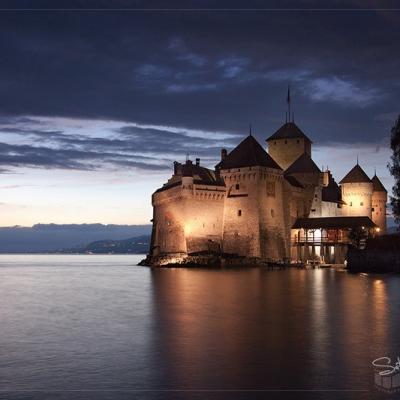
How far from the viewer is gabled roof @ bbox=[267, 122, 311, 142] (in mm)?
71438

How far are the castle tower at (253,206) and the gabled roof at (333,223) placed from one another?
2.73 metres

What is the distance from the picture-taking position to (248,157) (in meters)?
57.1

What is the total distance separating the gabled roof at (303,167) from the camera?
2557 inches

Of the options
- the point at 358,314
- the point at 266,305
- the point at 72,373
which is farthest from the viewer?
the point at 266,305

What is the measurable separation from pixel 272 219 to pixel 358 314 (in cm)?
3477

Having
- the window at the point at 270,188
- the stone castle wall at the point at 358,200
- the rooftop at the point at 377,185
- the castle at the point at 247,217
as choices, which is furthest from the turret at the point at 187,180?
the rooftop at the point at 377,185

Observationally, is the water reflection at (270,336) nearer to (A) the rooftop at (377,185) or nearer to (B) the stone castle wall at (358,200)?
(B) the stone castle wall at (358,200)

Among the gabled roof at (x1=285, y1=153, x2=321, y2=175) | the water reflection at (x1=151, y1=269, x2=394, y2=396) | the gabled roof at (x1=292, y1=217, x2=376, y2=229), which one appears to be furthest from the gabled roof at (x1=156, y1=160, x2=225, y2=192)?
the water reflection at (x1=151, y1=269, x2=394, y2=396)

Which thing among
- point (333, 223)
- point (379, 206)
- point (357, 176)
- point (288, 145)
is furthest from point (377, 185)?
point (333, 223)

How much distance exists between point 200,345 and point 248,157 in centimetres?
4245

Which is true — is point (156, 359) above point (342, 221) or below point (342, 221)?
below

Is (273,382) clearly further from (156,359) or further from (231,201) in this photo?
(231,201)

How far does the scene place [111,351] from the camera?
49.2ft

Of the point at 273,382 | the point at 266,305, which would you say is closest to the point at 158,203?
the point at 266,305
